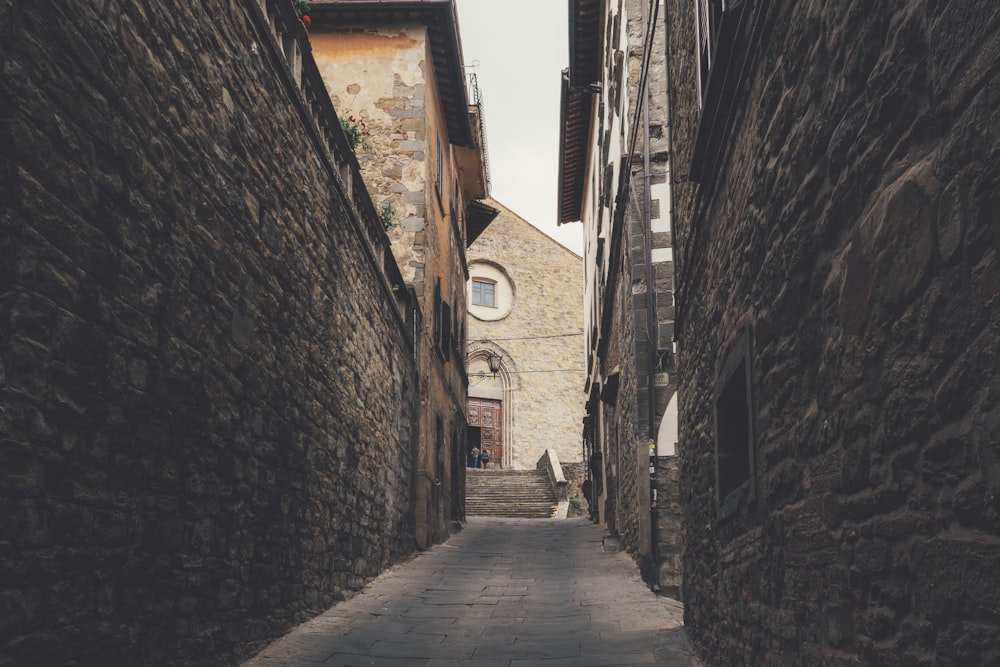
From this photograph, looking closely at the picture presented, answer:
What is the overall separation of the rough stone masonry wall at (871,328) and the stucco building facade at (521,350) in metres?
27.3

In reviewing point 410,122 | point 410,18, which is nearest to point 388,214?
point 410,122

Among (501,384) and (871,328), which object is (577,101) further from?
(871,328)

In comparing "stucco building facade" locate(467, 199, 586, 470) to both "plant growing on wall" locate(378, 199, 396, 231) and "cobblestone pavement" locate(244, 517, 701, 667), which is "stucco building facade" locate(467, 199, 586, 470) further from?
"cobblestone pavement" locate(244, 517, 701, 667)

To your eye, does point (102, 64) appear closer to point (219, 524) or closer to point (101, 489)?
point (101, 489)

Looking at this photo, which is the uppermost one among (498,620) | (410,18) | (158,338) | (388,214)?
(410,18)

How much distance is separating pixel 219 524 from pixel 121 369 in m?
1.49

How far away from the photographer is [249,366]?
17.2ft

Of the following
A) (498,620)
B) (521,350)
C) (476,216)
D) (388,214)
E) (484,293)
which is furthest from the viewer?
(484,293)

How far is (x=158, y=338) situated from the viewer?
3930mm

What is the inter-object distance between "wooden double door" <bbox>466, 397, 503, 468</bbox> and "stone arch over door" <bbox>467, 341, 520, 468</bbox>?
0.14 meters

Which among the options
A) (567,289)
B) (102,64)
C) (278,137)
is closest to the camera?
(102,64)

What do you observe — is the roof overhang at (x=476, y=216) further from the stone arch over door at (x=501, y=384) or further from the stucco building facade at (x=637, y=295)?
the stone arch over door at (x=501, y=384)

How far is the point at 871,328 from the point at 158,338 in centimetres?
294


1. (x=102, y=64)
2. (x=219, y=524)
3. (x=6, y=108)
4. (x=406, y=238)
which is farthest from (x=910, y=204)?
(x=406, y=238)
